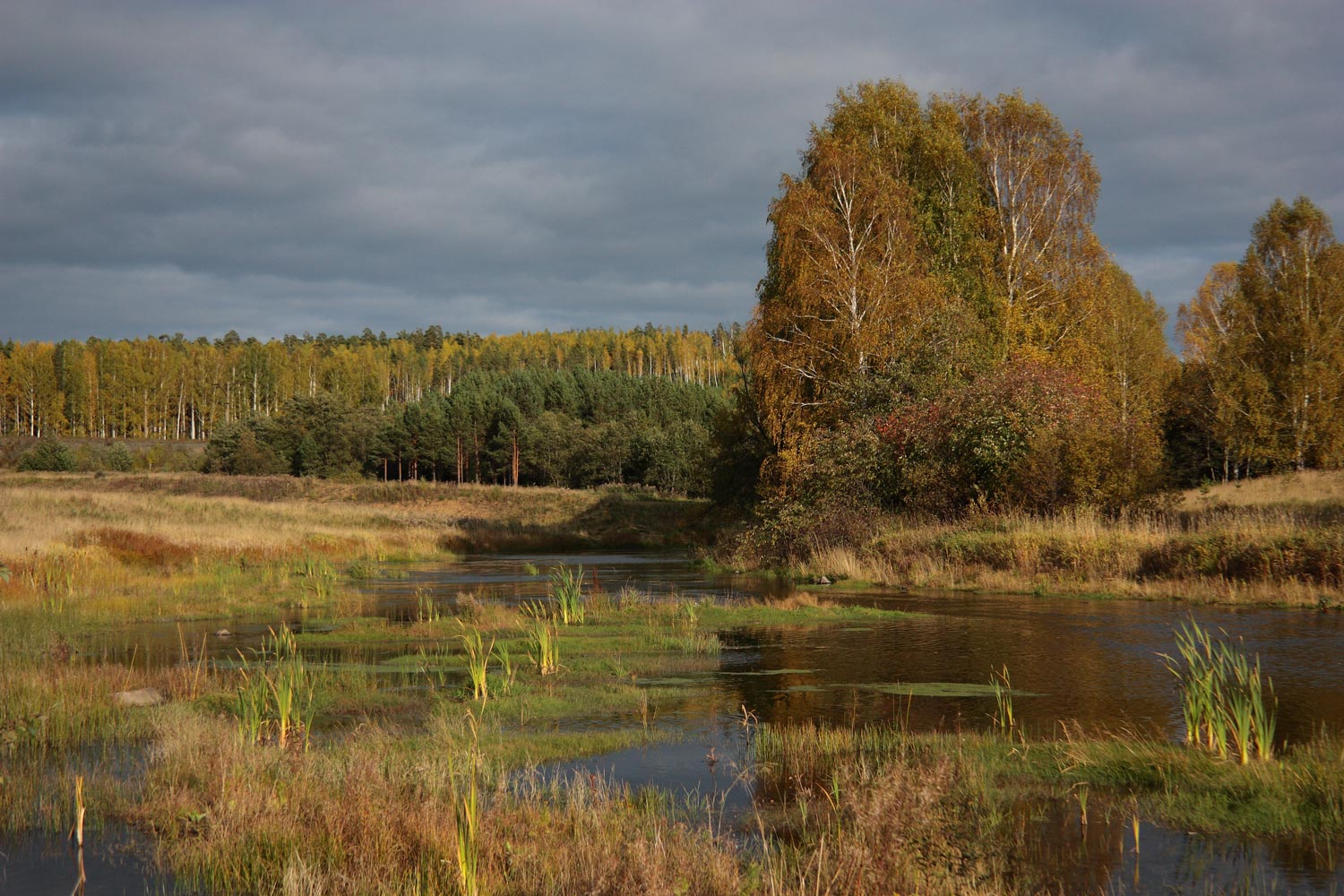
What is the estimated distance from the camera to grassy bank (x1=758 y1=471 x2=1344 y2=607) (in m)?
20.5

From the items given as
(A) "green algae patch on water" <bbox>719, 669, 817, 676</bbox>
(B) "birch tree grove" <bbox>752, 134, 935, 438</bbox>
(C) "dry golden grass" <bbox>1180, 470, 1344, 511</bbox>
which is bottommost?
(A) "green algae patch on water" <bbox>719, 669, 817, 676</bbox>

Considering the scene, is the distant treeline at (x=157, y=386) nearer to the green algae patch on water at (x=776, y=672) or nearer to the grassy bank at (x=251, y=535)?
the grassy bank at (x=251, y=535)

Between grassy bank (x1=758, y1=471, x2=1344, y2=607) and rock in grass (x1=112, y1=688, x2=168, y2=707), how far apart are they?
61.4ft

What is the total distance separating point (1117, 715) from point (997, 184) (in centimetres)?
3112

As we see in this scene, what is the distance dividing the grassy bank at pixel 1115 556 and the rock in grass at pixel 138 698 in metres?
18.7

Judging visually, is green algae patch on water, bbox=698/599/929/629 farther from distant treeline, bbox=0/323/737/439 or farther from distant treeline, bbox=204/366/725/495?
distant treeline, bbox=0/323/737/439

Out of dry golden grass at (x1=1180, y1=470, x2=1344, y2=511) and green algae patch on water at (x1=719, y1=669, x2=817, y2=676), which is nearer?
green algae patch on water at (x1=719, y1=669, x2=817, y2=676)

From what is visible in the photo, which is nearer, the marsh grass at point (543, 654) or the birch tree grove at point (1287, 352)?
the marsh grass at point (543, 654)

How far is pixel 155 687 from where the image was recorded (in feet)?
45.2

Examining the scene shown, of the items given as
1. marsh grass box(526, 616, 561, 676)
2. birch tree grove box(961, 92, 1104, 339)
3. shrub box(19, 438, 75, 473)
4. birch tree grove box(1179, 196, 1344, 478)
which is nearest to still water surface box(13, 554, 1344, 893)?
marsh grass box(526, 616, 561, 676)

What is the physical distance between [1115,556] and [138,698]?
20.6 m

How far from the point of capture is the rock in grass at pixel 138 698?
493 inches

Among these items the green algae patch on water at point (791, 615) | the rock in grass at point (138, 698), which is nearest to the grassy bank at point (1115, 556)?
the green algae patch on water at point (791, 615)

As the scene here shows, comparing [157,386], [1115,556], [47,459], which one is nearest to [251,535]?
[1115,556]
